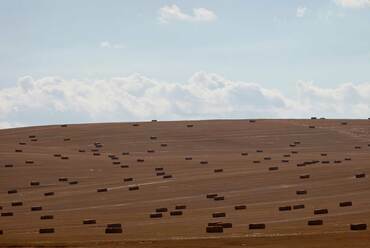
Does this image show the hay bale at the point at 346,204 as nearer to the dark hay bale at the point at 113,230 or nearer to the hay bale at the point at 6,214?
the dark hay bale at the point at 113,230

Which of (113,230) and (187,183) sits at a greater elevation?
(187,183)

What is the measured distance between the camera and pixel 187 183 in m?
70.9

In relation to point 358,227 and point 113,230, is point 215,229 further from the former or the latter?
point 358,227

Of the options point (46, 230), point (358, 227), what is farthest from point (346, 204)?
point (46, 230)

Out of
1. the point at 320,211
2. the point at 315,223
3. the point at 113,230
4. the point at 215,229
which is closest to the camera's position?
the point at 215,229

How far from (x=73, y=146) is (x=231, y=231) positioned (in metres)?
55.9

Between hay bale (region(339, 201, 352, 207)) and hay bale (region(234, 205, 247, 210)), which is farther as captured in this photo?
hay bale (region(234, 205, 247, 210))

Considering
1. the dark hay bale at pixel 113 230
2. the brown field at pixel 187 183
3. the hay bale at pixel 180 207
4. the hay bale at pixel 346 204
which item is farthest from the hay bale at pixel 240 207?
the dark hay bale at pixel 113 230

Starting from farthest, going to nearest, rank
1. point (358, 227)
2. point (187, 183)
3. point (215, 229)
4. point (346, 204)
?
point (187, 183)
point (346, 204)
point (215, 229)
point (358, 227)

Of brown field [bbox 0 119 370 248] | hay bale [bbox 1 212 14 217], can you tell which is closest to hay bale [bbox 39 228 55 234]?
brown field [bbox 0 119 370 248]

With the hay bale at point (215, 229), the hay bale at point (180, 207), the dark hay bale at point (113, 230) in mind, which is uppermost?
the hay bale at point (180, 207)

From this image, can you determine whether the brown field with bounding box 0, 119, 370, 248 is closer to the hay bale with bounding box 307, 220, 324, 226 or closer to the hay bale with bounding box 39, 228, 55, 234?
the hay bale with bounding box 307, 220, 324, 226

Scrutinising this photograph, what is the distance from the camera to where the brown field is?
47.3 metres

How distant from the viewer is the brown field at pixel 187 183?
47281 millimetres
